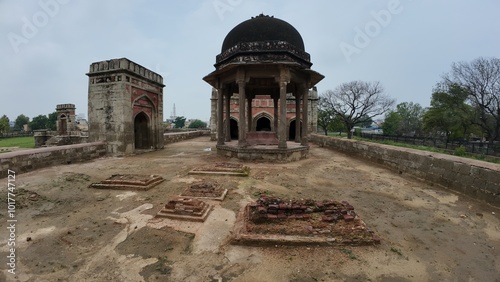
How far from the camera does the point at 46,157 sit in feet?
25.9

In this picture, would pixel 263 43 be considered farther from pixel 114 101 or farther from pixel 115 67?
pixel 114 101

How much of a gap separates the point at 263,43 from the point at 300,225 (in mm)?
9023

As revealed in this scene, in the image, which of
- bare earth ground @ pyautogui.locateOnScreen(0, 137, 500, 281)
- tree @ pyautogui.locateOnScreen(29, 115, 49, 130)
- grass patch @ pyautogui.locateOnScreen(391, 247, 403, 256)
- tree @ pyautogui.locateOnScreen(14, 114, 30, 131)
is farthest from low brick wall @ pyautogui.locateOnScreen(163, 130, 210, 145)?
tree @ pyautogui.locateOnScreen(14, 114, 30, 131)

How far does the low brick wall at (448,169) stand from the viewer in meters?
4.88

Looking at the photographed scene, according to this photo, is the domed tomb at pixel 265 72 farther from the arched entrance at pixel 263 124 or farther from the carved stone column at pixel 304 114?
the arched entrance at pixel 263 124

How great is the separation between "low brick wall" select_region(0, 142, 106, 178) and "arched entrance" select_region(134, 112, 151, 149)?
3.17 metres

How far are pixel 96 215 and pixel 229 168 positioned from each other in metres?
4.10

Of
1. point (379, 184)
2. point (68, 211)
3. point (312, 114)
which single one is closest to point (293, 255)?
point (68, 211)

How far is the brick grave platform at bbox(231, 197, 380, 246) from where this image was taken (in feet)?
10.3

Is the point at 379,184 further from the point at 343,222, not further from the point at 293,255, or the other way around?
the point at 293,255

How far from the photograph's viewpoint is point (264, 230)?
3.31 meters

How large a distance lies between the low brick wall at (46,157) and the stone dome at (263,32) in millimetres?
8033

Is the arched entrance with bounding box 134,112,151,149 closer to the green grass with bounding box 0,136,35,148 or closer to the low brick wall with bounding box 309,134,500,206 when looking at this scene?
the low brick wall with bounding box 309,134,500,206

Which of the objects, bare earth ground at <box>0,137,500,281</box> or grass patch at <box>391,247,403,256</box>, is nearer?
bare earth ground at <box>0,137,500,281</box>
